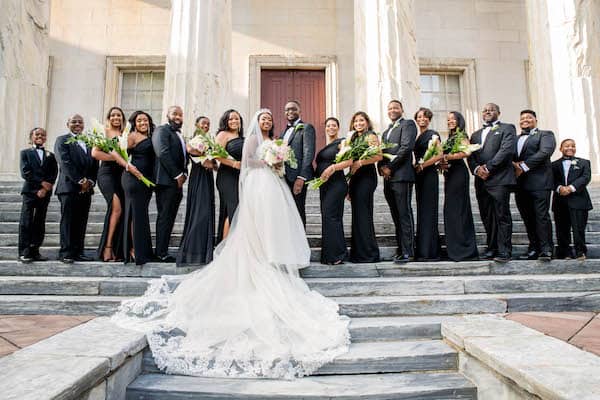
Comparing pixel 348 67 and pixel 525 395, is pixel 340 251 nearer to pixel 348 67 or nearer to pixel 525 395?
pixel 525 395

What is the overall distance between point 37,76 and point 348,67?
311 inches

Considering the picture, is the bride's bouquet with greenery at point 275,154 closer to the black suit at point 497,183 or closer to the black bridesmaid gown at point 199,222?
the black bridesmaid gown at point 199,222

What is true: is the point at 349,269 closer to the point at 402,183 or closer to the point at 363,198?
the point at 363,198

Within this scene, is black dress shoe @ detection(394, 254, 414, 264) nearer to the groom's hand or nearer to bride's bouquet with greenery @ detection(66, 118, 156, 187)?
the groom's hand

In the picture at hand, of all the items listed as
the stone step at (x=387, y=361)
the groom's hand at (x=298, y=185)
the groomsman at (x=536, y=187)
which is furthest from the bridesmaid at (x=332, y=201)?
the groomsman at (x=536, y=187)

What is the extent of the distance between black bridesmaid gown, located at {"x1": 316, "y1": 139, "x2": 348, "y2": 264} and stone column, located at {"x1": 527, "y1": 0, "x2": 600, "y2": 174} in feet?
20.3

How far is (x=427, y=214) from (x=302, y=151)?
1.82m

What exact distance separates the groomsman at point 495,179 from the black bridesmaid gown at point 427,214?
1.92 ft

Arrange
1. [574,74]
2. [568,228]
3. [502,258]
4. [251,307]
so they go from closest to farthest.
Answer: [251,307], [502,258], [568,228], [574,74]

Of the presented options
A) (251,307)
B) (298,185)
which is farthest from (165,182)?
(251,307)

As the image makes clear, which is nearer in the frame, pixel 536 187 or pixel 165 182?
pixel 165 182

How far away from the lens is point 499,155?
5316 millimetres

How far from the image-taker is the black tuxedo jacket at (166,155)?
5.14m

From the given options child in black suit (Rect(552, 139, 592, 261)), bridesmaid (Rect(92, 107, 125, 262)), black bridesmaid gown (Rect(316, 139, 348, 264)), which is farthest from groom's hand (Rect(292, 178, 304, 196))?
child in black suit (Rect(552, 139, 592, 261))
